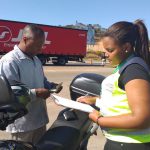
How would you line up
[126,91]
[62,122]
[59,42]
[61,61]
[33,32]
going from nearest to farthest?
[126,91] → [62,122] → [33,32] → [59,42] → [61,61]

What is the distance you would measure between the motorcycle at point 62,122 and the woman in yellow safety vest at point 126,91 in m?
0.28

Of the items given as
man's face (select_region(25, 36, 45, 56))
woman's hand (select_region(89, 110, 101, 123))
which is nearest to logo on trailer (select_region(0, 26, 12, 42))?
man's face (select_region(25, 36, 45, 56))

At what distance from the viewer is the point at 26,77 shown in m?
4.03

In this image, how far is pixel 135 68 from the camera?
2.51 m

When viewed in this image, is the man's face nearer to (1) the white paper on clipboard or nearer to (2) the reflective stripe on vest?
(1) the white paper on clipboard

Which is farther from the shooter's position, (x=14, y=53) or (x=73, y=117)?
(x=14, y=53)

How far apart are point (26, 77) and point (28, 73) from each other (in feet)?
0.17

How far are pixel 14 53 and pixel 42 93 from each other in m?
0.59

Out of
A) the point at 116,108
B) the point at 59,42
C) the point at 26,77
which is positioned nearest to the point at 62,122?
the point at 116,108

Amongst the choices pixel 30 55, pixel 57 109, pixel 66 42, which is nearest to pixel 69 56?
pixel 66 42

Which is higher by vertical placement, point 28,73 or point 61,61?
point 28,73

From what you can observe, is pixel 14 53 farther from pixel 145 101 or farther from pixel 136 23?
pixel 145 101

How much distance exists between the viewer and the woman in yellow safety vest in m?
2.44

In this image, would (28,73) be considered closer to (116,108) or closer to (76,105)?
(76,105)
